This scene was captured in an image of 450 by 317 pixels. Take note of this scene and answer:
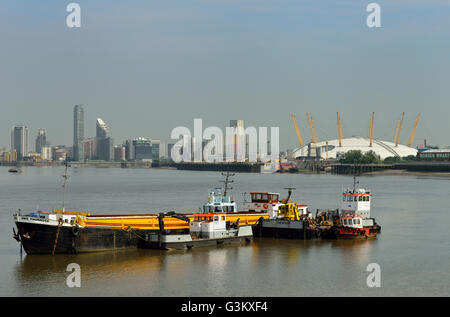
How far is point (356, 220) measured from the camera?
41.1 meters

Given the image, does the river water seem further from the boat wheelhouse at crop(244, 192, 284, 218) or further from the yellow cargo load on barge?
the boat wheelhouse at crop(244, 192, 284, 218)

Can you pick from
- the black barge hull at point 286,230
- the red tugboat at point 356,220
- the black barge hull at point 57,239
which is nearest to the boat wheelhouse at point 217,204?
the black barge hull at point 286,230

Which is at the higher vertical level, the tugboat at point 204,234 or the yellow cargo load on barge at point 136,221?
the yellow cargo load on barge at point 136,221

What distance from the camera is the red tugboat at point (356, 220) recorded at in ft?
132

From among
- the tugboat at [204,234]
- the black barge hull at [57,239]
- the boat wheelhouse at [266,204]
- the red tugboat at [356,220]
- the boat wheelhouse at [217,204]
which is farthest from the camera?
the boat wheelhouse at [266,204]

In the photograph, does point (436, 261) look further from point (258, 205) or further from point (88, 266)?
point (88, 266)

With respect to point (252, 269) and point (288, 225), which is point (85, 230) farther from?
point (288, 225)

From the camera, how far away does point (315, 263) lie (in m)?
32.8

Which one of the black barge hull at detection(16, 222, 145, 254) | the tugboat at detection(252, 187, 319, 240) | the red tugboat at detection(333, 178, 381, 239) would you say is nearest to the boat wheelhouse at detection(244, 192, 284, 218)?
the tugboat at detection(252, 187, 319, 240)

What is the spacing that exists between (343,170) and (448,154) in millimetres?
33231

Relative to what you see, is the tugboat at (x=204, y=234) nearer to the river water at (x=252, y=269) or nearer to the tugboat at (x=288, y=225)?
the river water at (x=252, y=269)

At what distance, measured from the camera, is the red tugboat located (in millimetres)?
40375
